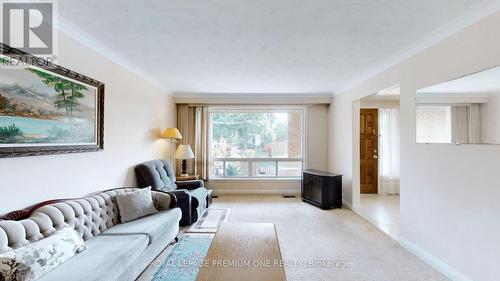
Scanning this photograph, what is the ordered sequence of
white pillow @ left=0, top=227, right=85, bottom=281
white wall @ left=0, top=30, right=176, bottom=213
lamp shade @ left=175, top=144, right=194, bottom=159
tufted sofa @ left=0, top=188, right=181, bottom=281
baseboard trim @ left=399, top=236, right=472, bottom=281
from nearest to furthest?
white pillow @ left=0, top=227, right=85, bottom=281
tufted sofa @ left=0, top=188, right=181, bottom=281
white wall @ left=0, top=30, right=176, bottom=213
baseboard trim @ left=399, top=236, right=472, bottom=281
lamp shade @ left=175, top=144, right=194, bottom=159

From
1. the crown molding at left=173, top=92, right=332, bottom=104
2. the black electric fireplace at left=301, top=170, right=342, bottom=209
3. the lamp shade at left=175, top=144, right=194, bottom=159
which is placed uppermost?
the crown molding at left=173, top=92, right=332, bottom=104

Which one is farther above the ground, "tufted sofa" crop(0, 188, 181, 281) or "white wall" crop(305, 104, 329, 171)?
"white wall" crop(305, 104, 329, 171)

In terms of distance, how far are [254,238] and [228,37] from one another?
207cm

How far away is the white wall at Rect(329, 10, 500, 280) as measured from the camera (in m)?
2.11

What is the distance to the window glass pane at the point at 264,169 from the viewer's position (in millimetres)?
6359

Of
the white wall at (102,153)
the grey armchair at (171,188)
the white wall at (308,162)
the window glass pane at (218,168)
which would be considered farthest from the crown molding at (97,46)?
the white wall at (308,162)

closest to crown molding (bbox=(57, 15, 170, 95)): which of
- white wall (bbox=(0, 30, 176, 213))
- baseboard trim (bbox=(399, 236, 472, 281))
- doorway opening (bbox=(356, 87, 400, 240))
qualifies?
white wall (bbox=(0, 30, 176, 213))

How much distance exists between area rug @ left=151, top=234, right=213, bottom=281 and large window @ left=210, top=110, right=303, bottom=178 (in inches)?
116

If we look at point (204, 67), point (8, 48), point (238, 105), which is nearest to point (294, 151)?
point (238, 105)

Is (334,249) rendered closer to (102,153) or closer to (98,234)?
(98,234)

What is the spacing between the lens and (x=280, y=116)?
21.0 ft

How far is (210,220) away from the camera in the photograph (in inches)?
166

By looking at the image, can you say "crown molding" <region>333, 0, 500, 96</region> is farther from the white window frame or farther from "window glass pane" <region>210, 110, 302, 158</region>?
A: "window glass pane" <region>210, 110, 302, 158</region>

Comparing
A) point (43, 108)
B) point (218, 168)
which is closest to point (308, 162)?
point (218, 168)
